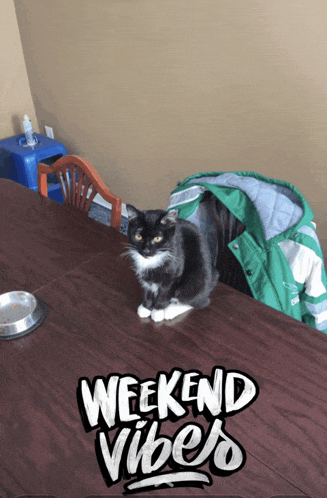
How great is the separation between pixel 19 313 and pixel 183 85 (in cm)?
164

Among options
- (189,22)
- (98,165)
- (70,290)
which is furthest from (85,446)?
(98,165)

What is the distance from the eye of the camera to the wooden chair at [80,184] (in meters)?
1.49

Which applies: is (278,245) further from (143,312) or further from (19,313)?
(19,313)

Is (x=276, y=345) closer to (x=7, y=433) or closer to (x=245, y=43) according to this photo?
(x=7, y=433)

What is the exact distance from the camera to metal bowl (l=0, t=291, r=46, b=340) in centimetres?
106

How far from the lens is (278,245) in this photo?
3.99 ft

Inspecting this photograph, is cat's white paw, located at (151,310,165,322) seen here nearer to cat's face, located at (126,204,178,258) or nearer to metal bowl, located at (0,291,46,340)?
cat's face, located at (126,204,178,258)

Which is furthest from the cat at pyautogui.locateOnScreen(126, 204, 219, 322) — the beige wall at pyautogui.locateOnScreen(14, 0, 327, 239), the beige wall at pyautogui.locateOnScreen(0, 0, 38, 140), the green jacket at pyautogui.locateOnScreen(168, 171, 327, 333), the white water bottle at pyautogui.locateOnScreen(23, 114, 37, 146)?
the beige wall at pyautogui.locateOnScreen(0, 0, 38, 140)

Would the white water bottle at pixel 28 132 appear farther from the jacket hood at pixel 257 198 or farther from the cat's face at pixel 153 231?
the cat's face at pixel 153 231

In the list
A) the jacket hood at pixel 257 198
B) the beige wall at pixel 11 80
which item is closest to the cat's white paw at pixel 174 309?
the jacket hood at pixel 257 198

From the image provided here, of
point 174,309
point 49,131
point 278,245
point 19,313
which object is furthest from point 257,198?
point 49,131

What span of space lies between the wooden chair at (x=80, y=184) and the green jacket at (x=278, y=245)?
0.33 metres

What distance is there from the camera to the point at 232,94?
2037mm

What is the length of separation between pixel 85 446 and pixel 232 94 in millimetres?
1782
